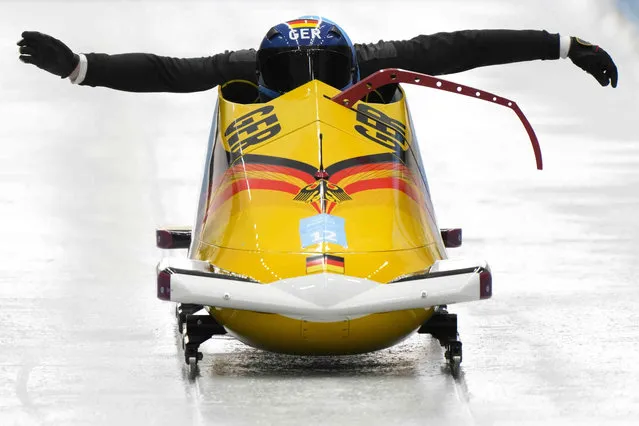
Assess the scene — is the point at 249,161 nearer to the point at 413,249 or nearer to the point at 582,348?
the point at 413,249

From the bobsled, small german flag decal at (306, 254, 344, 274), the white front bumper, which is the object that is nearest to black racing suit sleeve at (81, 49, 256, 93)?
the bobsled

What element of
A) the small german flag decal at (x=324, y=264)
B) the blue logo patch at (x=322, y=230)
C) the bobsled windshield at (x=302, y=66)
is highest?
the bobsled windshield at (x=302, y=66)

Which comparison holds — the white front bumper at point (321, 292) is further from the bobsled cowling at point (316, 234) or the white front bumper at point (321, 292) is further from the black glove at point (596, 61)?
the black glove at point (596, 61)

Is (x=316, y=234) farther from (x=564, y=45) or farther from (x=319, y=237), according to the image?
(x=564, y=45)

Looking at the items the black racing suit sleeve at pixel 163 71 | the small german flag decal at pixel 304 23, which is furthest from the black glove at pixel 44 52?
the small german flag decal at pixel 304 23

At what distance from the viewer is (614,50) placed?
1392cm

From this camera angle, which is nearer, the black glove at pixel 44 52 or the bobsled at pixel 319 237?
the bobsled at pixel 319 237

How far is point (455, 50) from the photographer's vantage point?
7.90m

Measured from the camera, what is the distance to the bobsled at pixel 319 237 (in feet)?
16.6

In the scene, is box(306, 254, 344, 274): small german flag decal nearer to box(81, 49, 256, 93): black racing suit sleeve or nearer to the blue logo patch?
the blue logo patch

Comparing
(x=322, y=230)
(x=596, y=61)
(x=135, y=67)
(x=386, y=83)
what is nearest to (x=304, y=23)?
(x=386, y=83)

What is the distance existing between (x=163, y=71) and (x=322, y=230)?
243cm

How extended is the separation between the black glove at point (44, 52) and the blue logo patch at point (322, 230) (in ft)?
6.20

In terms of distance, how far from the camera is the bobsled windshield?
6.61m
